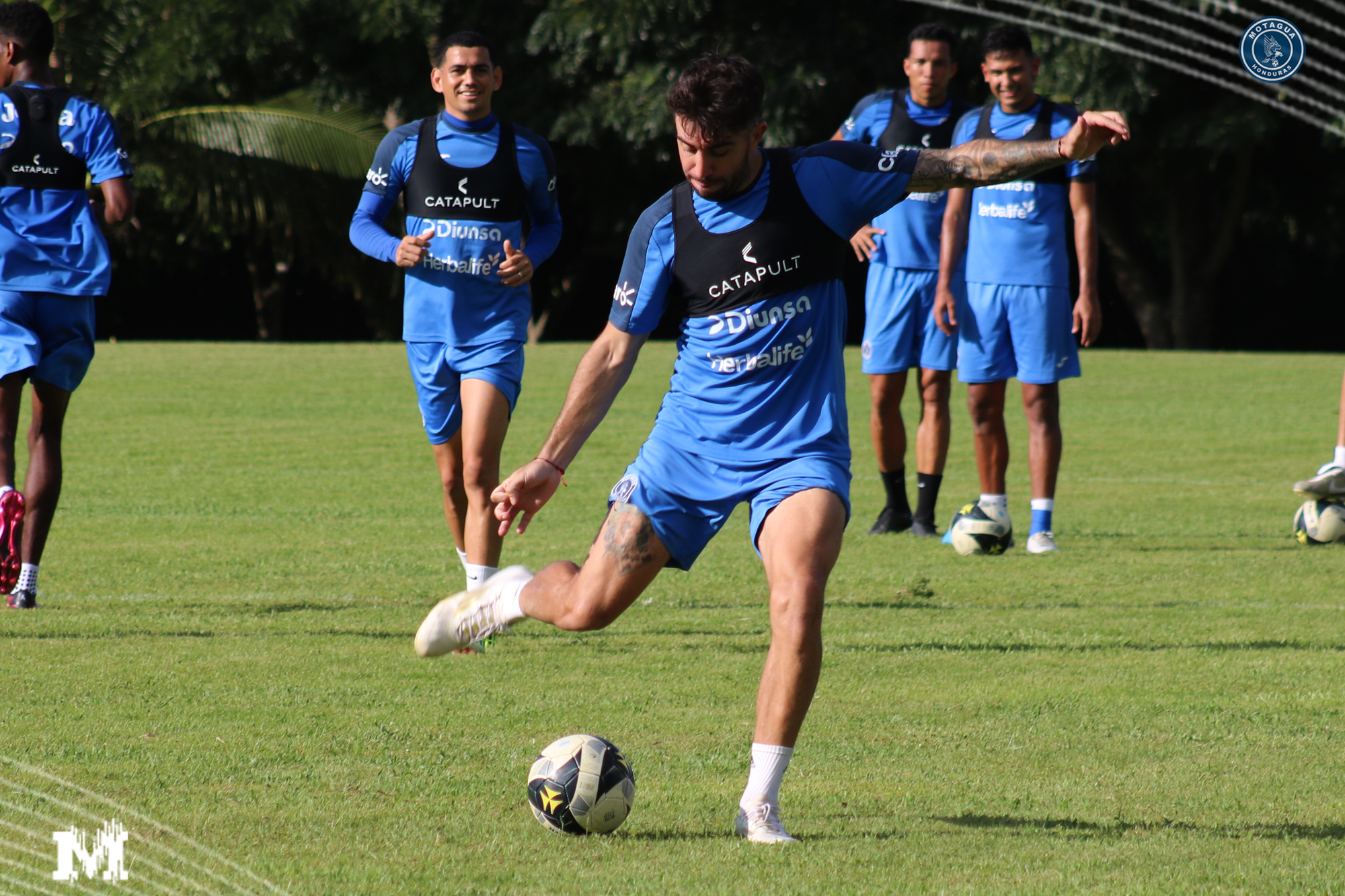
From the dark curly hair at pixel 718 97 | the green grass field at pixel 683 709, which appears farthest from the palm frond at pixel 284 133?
the dark curly hair at pixel 718 97

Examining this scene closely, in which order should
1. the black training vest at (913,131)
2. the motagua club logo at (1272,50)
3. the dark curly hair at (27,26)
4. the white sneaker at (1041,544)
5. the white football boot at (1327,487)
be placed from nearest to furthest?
the motagua club logo at (1272,50) → the dark curly hair at (27,26) → the white sneaker at (1041,544) → the white football boot at (1327,487) → the black training vest at (913,131)

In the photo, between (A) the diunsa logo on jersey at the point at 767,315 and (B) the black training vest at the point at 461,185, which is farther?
(B) the black training vest at the point at 461,185

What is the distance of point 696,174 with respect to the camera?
4410 millimetres

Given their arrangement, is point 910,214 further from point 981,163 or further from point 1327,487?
point 981,163

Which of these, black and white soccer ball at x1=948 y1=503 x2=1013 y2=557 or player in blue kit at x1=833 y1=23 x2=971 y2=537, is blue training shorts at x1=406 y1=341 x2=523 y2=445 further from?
player in blue kit at x1=833 y1=23 x2=971 y2=537

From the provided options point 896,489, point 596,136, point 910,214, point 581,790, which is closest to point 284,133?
point 596,136

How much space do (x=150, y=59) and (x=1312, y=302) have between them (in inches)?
1033

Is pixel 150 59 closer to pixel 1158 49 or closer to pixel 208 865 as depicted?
pixel 1158 49

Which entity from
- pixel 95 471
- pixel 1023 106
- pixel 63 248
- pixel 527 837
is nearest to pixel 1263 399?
pixel 1023 106

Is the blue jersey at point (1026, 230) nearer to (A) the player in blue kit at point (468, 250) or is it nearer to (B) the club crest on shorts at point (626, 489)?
(A) the player in blue kit at point (468, 250)

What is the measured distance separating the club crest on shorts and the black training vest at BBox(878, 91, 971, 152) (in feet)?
19.3

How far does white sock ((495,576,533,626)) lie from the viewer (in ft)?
15.5

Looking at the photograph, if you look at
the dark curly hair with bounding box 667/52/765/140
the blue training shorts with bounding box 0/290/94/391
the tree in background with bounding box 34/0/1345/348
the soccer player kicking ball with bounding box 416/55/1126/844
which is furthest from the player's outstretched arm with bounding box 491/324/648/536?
the tree in background with bounding box 34/0/1345/348

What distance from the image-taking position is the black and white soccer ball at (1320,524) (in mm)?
9438
